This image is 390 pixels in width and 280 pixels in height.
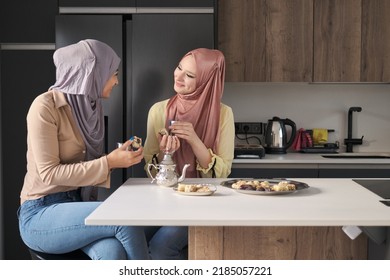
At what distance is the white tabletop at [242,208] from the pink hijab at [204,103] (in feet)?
1.92

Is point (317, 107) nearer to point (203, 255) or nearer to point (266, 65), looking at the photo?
point (266, 65)

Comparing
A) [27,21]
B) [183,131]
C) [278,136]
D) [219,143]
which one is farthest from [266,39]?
[27,21]

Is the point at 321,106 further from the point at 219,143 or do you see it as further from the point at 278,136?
the point at 219,143

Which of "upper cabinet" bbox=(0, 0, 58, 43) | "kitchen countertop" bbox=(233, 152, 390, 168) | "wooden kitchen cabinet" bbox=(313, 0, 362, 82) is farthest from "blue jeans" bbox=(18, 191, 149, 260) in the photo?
"wooden kitchen cabinet" bbox=(313, 0, 362, 82)

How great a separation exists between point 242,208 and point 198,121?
1.06 metres

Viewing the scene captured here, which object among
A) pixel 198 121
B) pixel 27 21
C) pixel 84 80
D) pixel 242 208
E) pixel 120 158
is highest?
pixel 27 21

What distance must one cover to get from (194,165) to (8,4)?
69.8 inches

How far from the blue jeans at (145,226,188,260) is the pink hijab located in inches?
22.9

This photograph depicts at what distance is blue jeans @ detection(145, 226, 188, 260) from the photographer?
2152mm

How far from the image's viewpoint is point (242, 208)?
169 cm

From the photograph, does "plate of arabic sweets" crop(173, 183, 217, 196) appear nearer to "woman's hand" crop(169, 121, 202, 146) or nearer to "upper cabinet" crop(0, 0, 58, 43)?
"woman's hand" crop(169, 121, 202, 146)

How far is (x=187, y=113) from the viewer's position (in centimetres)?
269

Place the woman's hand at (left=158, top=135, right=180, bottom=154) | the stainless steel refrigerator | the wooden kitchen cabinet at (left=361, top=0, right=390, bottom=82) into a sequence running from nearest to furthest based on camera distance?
the woman's hand at (left=158, top=135, right=180, bottom=154), the stainless steel refrigerator, the wooden kitchen cabinet at (left=361, top=0, right=390, bottom=82)

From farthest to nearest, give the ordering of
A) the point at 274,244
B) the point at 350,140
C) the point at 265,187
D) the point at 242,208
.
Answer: the point at 350,140 → the point at 265,187 → the point at 274,244 → the point at 242,208
